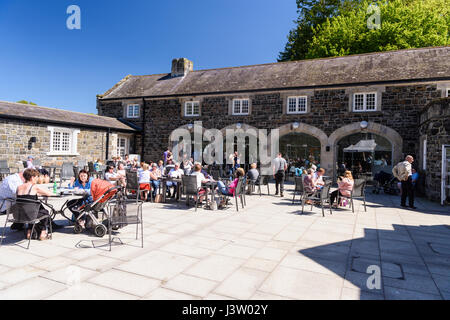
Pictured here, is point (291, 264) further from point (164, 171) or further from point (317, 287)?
point (164, 171)

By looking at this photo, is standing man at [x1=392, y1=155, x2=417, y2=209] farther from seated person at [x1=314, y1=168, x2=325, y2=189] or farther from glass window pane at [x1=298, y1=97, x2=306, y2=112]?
glass window pane at [x1=298, y1=97, x2=306, y2=112]

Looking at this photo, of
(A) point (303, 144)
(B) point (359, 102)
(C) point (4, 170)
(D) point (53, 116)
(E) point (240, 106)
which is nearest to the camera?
(C) point (4, 170)

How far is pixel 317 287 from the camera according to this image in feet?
12.0

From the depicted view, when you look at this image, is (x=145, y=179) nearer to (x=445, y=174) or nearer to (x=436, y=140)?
(x=445, y=174)

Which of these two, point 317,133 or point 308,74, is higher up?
point 308,74

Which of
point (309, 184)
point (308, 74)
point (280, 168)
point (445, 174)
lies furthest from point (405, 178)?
point (308, 74)

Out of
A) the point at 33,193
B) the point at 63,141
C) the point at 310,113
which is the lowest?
the point at 33,193

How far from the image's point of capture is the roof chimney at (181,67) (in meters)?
23.1

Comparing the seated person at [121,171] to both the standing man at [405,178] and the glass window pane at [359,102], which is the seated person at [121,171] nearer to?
the standing man at [405,178]

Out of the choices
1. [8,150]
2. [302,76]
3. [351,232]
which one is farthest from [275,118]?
[8,150]

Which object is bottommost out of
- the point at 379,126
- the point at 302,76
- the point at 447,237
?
the point at 447,237

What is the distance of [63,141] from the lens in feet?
55.1

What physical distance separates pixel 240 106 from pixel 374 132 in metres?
7.90

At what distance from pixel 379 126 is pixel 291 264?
44.9 ft
